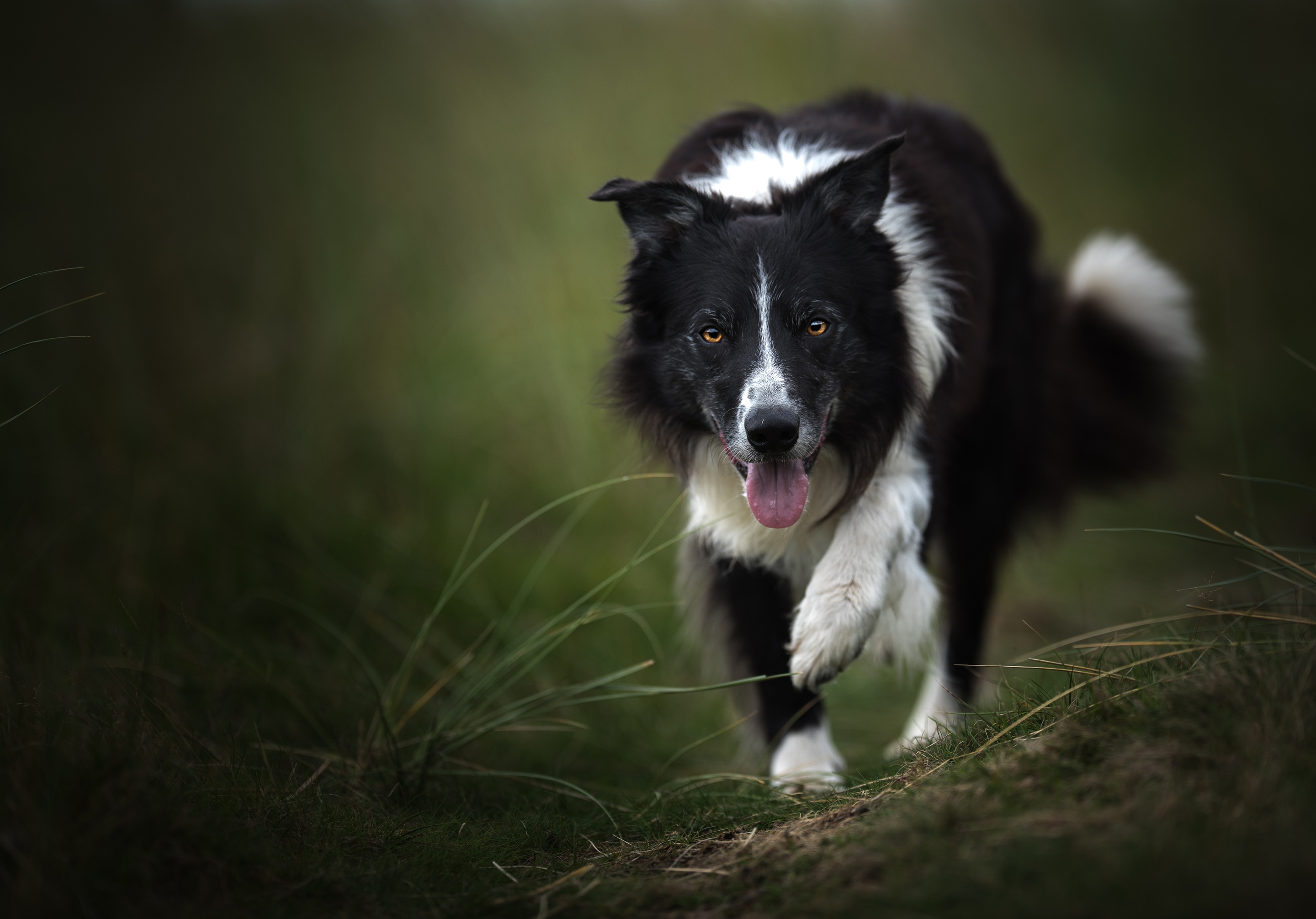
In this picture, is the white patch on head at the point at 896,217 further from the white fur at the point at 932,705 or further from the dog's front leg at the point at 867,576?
the white fur at the point at 932,705

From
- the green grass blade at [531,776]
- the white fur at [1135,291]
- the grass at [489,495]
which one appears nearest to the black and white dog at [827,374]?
the grass at [489,495]

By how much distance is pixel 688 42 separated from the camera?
8.04m

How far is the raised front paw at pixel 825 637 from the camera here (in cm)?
256

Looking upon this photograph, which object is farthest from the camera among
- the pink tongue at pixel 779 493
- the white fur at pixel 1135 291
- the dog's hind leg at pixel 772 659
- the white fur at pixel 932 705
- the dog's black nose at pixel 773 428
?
the white fur at pixel 1135 291

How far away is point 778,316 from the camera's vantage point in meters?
2.76

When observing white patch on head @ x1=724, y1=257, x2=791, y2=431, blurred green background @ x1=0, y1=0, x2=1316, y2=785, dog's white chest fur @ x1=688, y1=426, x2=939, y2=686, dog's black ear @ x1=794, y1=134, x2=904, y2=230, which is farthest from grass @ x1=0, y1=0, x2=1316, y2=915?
dog's black ear @ x1=794, y1=134, x2=904, y2=230

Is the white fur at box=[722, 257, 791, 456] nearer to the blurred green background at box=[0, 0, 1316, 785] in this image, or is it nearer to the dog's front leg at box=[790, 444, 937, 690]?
the dog's front leg at box=[790, 444, 937, 690]

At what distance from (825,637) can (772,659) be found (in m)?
0.77

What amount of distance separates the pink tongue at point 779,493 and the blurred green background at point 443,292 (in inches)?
26.1

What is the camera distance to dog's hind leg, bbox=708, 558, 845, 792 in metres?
3.24

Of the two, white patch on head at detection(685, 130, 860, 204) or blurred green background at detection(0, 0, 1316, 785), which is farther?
blurred green background at detection(0, 0, 1316, 785)

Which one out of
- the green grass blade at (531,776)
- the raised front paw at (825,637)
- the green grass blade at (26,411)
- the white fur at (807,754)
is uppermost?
the green grass blade at (26,411)

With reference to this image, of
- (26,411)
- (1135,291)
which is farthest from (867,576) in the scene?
(1135,291)

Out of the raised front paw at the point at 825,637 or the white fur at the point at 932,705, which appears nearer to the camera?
the raised front paw at the point at 825,637
